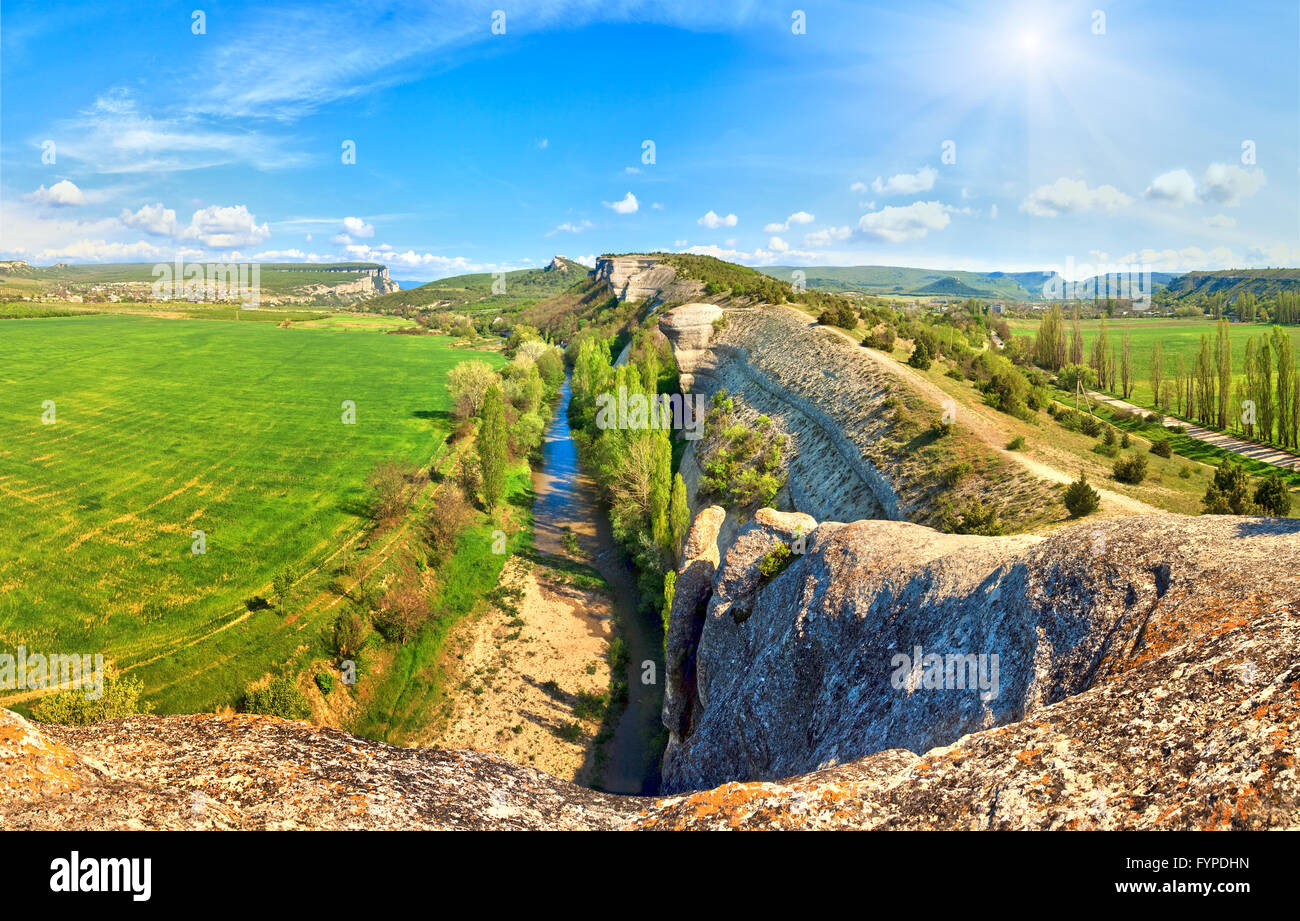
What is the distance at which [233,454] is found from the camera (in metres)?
58.4

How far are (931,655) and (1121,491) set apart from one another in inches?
759

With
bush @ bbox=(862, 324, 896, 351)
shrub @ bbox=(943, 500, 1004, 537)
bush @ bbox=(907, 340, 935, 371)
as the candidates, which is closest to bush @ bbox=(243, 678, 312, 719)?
shrub @ bbox=(943, 500, 1004, 537)

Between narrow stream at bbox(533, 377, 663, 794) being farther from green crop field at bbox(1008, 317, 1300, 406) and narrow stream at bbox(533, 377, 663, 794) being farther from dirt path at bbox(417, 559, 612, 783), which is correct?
green crop field at bbox(1008, 317, 1300, 406)

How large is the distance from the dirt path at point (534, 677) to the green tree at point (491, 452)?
1053 centimetres

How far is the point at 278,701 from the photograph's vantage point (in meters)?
26.0

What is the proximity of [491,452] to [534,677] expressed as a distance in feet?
77.3

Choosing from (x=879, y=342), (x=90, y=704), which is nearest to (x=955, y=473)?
(x=879, y=342)

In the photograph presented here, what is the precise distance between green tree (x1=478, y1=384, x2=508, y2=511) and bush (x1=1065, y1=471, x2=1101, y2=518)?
42815mm

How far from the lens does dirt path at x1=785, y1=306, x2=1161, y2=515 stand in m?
21.4

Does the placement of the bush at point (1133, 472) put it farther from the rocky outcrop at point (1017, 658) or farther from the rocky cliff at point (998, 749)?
the rocky cliff at point (998, 749)

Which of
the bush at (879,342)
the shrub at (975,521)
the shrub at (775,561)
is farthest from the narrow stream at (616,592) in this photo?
the bush at (879,342)

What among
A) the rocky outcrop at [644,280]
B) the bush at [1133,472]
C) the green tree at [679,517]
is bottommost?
the green tree at [679,517]

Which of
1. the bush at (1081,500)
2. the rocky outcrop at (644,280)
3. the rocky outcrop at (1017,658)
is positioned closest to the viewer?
the rocky outcrop at (1017,658)

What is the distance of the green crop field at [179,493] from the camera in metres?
29.8
